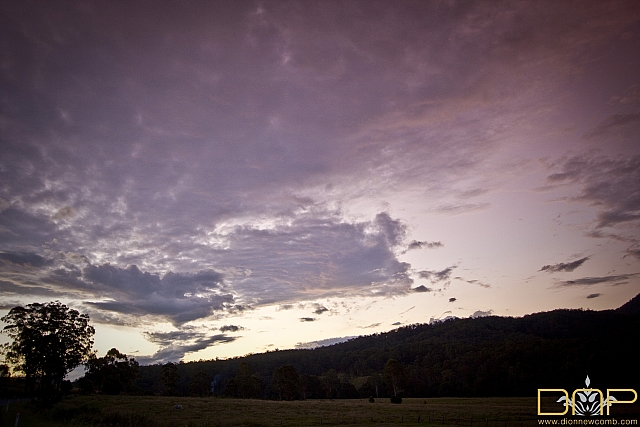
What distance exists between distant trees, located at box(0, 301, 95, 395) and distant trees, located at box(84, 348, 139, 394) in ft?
122

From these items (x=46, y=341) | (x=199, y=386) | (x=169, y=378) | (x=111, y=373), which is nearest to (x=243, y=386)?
(x=199, y=386)

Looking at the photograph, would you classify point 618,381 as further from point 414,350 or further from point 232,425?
point 232,425

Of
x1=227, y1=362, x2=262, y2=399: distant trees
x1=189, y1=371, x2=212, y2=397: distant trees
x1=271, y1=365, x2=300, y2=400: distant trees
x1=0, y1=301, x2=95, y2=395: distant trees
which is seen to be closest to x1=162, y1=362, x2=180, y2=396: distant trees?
x1=189, y1=371, x2=212, y2=397: distant trees

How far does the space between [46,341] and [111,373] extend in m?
51.2

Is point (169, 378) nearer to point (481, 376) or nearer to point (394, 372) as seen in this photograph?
point (394, 372)

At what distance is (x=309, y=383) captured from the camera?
424 ft

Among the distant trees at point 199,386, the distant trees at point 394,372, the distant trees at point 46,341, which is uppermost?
the distant trees at point 46,341

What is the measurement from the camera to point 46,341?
54156 mm

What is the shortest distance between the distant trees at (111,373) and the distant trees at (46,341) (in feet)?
122

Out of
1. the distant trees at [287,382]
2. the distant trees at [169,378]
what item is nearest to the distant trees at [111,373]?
the distant trees at [169,378]

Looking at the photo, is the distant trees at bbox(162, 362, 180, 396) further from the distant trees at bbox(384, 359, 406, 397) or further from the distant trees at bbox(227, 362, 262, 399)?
the distant trees at bbox(384, 359, 406, 397)

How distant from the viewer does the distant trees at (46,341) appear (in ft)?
177

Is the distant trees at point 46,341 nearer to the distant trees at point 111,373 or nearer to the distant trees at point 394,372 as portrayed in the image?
the distant trees at point 111,373

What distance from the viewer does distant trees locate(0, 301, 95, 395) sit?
53938 mm
